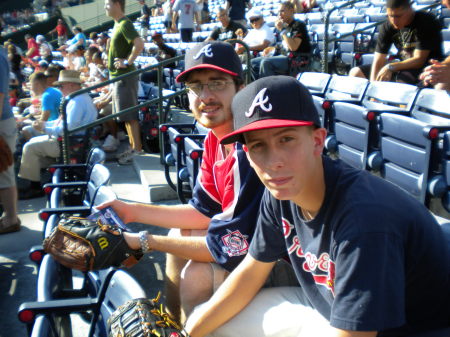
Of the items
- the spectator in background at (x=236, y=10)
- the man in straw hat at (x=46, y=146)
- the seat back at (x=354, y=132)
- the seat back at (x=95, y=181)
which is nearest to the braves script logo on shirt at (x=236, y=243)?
the seat back at (x=95, y=181)

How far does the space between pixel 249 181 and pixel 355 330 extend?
2.87 ft

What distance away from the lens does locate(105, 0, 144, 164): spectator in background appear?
19.2 feet

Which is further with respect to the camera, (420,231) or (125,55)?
(125,55)

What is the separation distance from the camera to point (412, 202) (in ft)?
4.40

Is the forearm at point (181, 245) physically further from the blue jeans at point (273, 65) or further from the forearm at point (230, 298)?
the blue jeans at point (273, 65)

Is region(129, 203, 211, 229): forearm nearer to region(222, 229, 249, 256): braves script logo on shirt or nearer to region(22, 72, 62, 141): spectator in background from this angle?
region(222, 229, 249, 256): braves script logo on shirt

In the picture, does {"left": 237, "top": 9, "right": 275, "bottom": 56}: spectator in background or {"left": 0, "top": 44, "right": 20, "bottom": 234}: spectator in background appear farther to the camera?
{"left": 237, "top": 9, "right": 275, "bottom": 56}: spectator in background

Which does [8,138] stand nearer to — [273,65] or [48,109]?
[48,109]

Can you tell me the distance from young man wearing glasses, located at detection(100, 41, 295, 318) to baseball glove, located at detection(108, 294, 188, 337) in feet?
1.50

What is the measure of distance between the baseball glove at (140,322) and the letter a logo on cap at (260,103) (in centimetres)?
70

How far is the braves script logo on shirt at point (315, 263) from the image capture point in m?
1.44

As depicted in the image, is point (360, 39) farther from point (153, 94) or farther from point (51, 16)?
point (51, 16)

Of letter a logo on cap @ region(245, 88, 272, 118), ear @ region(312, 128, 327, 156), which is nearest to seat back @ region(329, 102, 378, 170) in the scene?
ear @ region(312, 128, 327, 156)

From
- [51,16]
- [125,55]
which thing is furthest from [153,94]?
[51,16]
